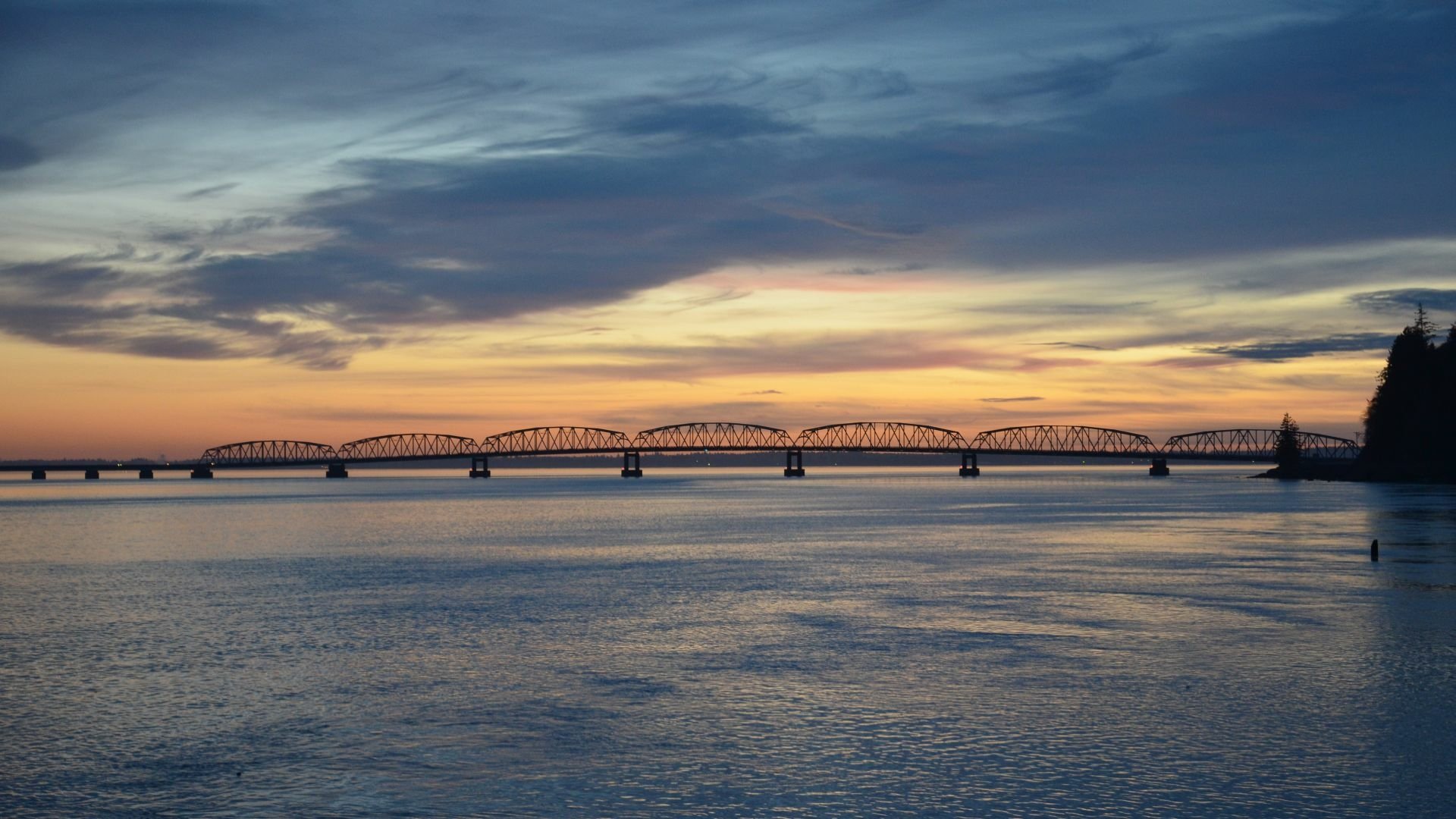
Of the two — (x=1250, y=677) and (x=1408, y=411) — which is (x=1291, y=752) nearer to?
(x=1250, y=677)

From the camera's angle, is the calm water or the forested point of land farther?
the forested point of land

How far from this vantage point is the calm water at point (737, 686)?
1566 centimetres

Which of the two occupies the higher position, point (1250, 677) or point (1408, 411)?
point (1408, 411)

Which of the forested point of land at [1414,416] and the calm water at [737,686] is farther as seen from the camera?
the forested point of land at [1414,416]

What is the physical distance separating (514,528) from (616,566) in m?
32.7

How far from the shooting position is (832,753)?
57.5 feet

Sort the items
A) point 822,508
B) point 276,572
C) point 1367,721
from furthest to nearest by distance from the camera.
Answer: point 822,508 → point 276,572 → point 1367,721

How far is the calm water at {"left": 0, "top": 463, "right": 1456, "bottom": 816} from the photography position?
15.7 m

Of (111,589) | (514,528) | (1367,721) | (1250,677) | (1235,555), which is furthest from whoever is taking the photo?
(514,528)

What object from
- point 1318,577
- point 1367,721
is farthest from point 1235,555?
point 1367,721

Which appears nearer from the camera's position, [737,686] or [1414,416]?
[737,686]

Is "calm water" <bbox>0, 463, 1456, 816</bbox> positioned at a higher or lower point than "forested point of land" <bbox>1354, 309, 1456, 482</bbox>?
lower

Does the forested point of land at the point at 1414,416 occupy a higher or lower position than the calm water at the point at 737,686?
higher

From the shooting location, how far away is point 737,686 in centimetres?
2272
